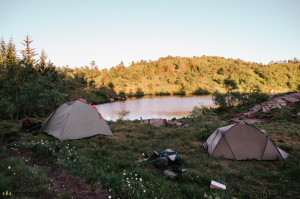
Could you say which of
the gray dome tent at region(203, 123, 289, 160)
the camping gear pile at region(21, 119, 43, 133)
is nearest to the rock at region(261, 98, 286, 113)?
the gray dome tent at region(203, 123, 289, 160)

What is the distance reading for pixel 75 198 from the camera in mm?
3648

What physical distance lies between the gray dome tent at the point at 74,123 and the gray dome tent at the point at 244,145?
22.3 feet

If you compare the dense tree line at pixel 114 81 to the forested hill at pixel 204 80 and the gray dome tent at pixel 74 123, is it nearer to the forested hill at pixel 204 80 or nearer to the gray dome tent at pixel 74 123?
the forested hill at pixel 204 80

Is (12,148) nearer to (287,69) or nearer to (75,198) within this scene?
(75,198)

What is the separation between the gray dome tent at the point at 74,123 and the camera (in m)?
9.05

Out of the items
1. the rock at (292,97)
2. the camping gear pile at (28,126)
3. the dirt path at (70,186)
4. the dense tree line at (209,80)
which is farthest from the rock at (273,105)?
the dense tree line at (209,80)

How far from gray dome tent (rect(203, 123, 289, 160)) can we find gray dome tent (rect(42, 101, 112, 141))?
6804 mm

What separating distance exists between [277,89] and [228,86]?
220 ft

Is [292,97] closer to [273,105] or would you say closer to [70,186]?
[273,105]

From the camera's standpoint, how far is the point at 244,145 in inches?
304

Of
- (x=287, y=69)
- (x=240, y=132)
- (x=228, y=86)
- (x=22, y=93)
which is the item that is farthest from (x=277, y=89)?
(x=22, y=93)

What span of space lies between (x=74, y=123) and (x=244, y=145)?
352 inches

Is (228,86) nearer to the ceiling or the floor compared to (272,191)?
nearer to the ceiling

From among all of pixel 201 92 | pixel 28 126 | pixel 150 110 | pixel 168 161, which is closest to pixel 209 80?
pixel 201 92
